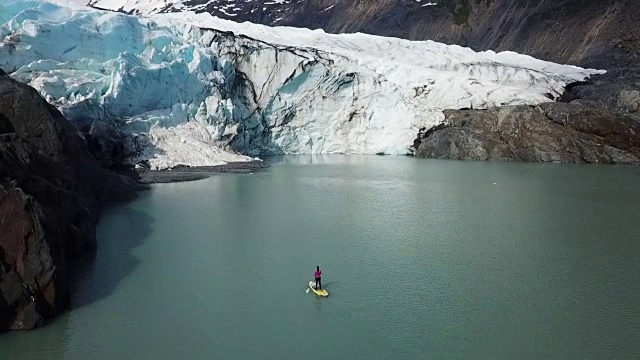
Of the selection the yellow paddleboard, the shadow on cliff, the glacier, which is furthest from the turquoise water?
the glacier

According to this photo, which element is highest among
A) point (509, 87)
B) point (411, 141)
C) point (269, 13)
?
point (269, 13)

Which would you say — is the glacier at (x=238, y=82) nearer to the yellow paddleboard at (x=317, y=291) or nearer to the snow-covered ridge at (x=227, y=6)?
the yellow paddleboard at (x=317, y=291)

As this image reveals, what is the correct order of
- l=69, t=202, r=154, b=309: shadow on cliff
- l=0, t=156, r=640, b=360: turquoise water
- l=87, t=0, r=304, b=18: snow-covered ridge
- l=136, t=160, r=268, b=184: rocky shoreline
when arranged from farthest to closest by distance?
l=87, t=0, r=304, b=18: snow-covered ridge, l=136, t=160, r=268, b=184: rocky shoreline, l=69, t=202, r=154, b=309: shadow on cliff, l=0, t=156, r=640, b=360: turquoise water

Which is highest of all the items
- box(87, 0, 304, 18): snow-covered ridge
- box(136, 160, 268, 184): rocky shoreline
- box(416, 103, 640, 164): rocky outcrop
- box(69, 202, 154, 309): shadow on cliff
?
box(87, 0, 304, 18): snow-covered ridge

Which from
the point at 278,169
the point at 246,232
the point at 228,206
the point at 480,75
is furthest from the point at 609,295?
the point at 480,75

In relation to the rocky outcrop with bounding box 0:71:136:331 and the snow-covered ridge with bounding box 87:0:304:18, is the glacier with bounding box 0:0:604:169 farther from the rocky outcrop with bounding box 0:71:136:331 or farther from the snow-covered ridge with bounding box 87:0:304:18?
the snow-covered ridge with bounding box 87:0:304:18

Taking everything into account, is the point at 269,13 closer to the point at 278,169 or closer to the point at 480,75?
the point at 480,75
